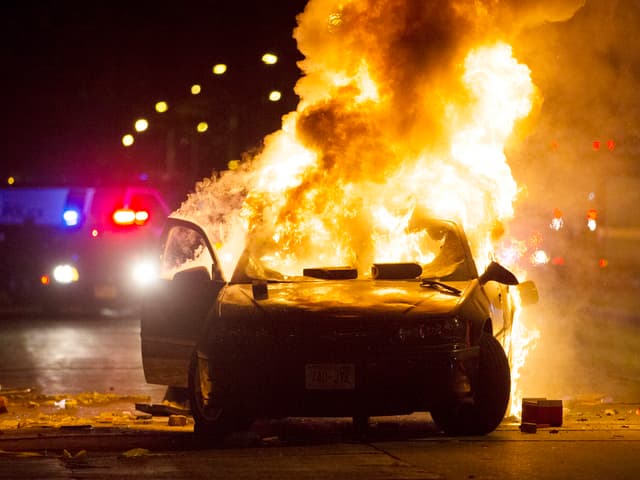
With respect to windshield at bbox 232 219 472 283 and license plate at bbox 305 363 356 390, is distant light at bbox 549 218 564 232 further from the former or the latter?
license plate at bbox 305 363 356 390

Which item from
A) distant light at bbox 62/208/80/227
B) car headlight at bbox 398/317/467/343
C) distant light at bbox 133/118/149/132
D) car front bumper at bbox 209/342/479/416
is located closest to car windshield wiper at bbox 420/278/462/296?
car headlight at bbox 398/317/467/343

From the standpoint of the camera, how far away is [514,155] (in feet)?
76.4

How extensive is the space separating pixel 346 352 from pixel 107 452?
5.45 feet

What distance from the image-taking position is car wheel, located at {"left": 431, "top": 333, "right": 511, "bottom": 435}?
9734 mm

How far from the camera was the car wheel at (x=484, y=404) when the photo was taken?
9.73 m

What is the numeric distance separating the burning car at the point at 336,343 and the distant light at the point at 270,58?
43.3 feet

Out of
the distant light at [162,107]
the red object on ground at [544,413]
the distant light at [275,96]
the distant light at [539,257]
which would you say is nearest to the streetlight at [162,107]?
the distant light at [162,107]

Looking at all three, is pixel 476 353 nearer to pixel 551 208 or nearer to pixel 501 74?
pixel 501 74

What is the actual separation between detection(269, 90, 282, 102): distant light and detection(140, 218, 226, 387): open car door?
11.5m

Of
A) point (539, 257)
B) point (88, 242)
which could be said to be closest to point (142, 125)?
point (88, 242)

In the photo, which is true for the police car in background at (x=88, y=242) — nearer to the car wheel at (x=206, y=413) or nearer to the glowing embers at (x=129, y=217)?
the glowing embers at (x=129, y=217)

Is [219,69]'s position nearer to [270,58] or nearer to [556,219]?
[270,58]

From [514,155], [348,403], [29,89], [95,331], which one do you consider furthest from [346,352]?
[29,89]

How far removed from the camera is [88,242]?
71.6ft
